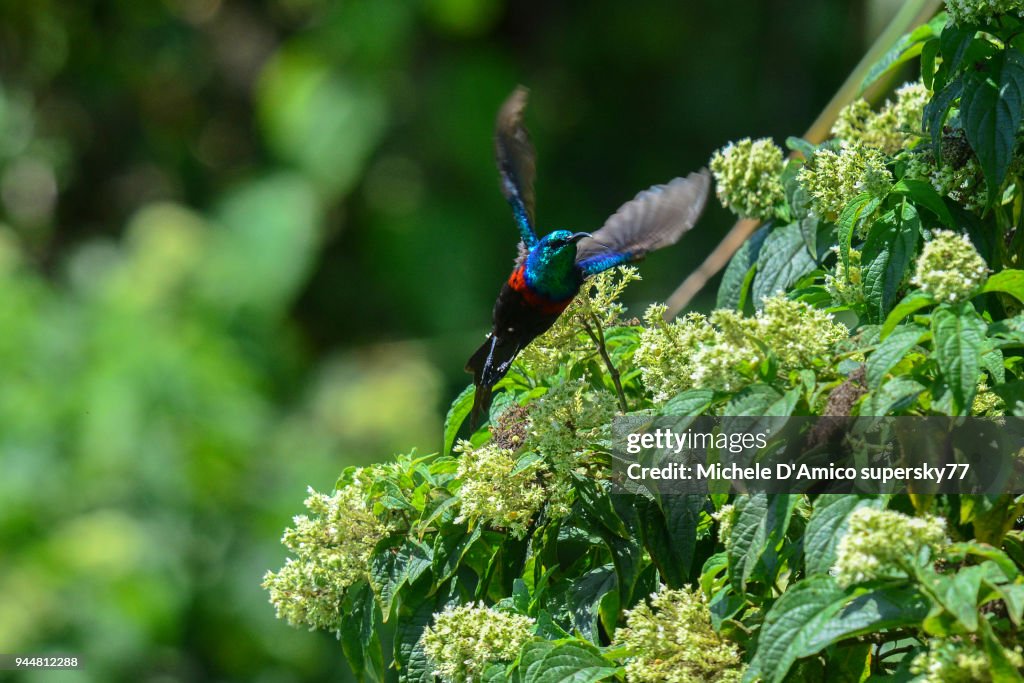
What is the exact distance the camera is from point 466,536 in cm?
122

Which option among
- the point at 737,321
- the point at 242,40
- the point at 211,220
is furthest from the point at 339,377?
the point at 737,321

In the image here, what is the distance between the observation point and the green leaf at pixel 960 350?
0.83m

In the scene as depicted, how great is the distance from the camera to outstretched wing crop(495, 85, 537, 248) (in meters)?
1.66

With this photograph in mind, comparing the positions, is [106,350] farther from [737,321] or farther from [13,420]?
[737,321]

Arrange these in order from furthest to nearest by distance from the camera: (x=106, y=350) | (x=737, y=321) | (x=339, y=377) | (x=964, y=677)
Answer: (x=339, y=377) < (x=106, y=350) < (x=737, y=321) < (x=964, y=677)

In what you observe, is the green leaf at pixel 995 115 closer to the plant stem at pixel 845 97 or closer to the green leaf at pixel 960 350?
the green leaf at pixel 960 350

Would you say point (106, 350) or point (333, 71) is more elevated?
point (333, 71)

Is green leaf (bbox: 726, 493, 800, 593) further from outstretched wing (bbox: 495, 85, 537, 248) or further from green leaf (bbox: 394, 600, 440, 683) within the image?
outstretched wing (bbox: 495, 85, 537, 248)

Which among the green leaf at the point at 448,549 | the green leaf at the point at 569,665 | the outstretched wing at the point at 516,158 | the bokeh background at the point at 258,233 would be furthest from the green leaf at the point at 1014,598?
the bokeh background at the point at 258,233

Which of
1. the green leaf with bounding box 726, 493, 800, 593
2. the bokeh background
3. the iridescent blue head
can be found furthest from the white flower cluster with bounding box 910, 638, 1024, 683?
the bokeh background

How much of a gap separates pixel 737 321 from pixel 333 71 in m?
4.55

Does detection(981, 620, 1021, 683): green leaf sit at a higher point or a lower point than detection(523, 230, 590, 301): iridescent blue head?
lower

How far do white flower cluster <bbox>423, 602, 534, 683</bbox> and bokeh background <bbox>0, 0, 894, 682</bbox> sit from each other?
2.80m

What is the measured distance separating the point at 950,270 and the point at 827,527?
0.22 metres
